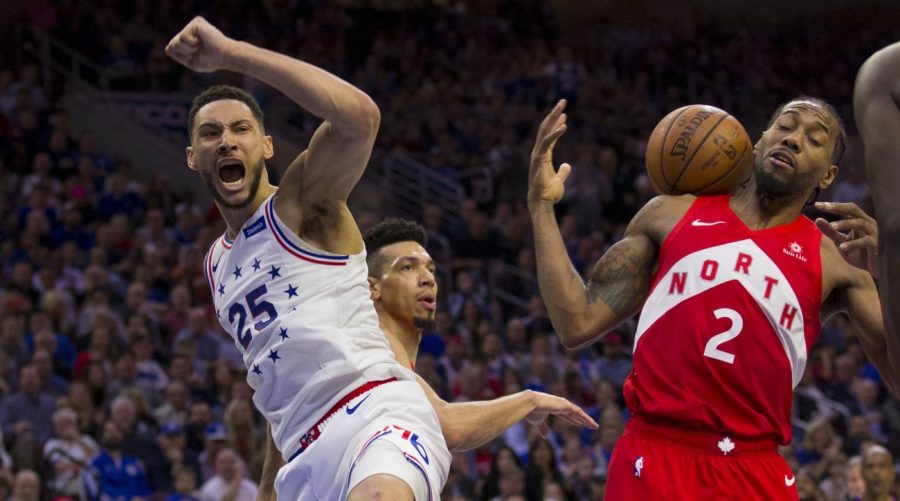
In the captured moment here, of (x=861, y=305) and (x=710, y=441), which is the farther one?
(x=861, y=305)

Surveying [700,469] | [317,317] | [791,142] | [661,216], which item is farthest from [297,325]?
[791,142]

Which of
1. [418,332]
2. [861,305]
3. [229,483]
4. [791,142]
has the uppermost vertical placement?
[791,142]

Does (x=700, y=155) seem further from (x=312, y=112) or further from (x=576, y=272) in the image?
(x=312, y=112)

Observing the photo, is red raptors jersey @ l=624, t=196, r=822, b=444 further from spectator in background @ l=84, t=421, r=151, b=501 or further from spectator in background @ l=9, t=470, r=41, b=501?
spectator in background @ l=84, t=421, r=151, b=501

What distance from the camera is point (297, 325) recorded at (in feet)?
15.0

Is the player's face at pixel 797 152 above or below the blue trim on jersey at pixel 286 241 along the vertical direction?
above

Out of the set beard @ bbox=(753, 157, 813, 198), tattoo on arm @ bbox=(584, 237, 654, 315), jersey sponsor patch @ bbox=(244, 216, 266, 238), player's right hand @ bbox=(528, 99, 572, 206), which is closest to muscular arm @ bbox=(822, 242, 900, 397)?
beard @ bbox=(753, 157, 813, 198)

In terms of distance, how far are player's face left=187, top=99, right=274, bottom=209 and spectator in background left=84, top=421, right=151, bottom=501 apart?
5.72m

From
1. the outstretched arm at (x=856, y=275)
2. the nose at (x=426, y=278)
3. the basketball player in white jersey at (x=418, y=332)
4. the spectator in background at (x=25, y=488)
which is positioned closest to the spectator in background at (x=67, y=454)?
the spectator in background at (x=25, y=488)

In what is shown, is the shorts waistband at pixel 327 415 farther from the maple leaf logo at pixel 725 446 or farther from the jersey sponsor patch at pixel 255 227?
the maple leaf logo at pixel 725 446

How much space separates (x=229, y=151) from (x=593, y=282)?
1.45 meters

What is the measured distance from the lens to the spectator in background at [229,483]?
9.76 meters

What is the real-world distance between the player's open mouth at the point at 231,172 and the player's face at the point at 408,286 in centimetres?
102

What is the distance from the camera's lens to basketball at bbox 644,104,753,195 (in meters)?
4.64
